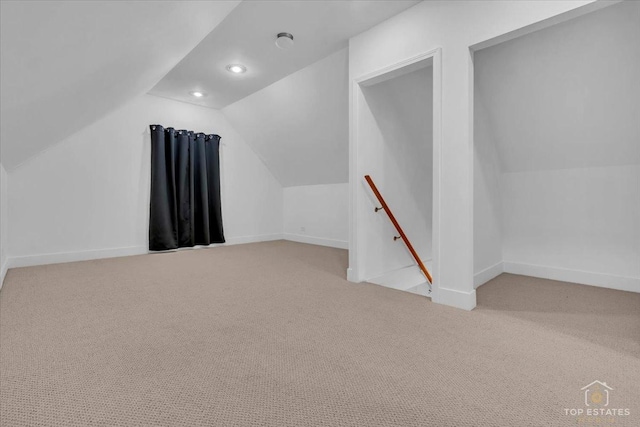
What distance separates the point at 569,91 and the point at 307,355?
9.32 ft

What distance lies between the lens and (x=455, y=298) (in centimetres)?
220

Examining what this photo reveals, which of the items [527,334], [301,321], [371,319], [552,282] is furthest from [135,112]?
[552,282]

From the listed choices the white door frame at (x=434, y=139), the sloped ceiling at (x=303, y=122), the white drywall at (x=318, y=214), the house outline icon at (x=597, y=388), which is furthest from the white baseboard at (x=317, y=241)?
the house outline icon at (x=597, y=388)

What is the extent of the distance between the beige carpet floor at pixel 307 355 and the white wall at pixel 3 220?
1.97 feet

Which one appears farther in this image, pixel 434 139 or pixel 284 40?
pixel 284 40

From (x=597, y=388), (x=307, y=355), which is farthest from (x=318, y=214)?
(x=597, y=388)

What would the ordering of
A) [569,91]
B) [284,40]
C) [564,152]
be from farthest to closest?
[284,40] → [564,152] → [569,91]

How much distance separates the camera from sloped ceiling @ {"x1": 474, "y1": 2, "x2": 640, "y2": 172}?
6.96 feet

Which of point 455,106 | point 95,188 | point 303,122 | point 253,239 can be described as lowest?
point 253,239

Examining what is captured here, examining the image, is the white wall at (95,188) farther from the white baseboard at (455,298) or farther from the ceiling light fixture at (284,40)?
the white baseboard at (455,298)

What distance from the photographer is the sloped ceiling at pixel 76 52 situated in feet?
3.68

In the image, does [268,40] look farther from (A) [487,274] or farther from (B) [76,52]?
(A) [487,274]

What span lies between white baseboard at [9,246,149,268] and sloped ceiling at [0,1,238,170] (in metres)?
1.35

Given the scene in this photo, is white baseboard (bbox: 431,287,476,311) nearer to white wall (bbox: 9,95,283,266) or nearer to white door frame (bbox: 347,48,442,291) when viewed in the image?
white door frame (bbox: 347,48,442,291)
